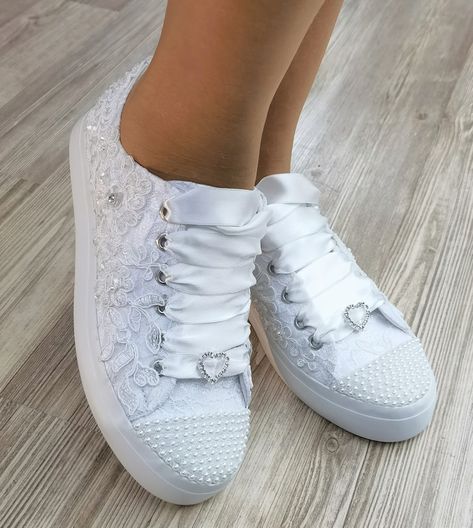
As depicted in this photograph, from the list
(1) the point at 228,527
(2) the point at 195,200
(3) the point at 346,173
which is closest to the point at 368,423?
(1) the point at 228,527

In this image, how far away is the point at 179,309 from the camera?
55cm

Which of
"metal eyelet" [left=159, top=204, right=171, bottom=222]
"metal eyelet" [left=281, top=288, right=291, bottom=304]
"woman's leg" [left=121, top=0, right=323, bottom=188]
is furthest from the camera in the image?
"metal eyelet" [left=281, top=288, right=291, bottom=304]

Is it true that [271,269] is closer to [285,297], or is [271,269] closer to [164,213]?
→ [285,297]

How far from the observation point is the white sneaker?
20.6 inches

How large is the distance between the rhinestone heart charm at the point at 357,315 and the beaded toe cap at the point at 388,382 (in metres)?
0.04

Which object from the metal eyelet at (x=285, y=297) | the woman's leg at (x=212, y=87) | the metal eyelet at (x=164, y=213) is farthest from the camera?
the metal eyelet at (x=285, y=297)

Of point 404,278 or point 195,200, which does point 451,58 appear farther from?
point 195,200

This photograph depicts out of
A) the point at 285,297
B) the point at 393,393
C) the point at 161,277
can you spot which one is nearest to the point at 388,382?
the point at 393,393

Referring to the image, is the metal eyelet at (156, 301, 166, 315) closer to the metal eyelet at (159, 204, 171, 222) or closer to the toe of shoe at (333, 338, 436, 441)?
the metal eyelet at (159, 204, 171, 222)

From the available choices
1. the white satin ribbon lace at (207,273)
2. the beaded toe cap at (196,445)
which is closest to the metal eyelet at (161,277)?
the white satin ribbon lace at (207,273)

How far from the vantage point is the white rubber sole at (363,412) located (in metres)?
0.60

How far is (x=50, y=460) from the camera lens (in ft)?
1.88

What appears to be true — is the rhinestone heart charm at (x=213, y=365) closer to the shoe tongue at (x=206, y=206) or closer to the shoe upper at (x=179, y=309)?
the shoe upper at (x=179, y=309)

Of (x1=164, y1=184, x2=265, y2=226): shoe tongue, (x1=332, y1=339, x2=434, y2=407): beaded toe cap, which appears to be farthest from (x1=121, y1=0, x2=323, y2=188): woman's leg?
(x1=332, y1=339, x2=434, y2=407): beaded toe cap
